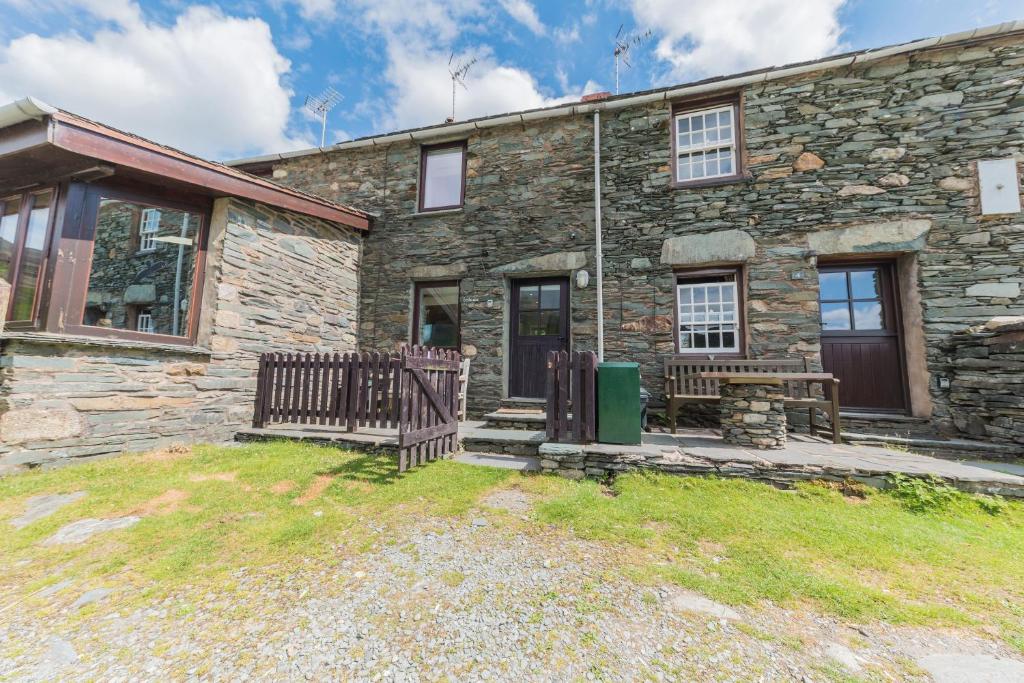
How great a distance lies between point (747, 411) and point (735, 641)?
3291 millimetres

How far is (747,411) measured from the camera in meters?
4.59

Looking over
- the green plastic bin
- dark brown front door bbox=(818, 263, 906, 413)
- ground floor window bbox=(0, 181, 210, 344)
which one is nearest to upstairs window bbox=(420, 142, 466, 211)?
ground floor window bbox=(0, 181, 210, 344)

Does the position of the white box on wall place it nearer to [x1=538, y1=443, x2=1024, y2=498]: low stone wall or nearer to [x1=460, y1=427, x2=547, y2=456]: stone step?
[x1=538, y1=443, x2=1024, y2=498]: low stone wall

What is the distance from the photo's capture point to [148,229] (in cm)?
585

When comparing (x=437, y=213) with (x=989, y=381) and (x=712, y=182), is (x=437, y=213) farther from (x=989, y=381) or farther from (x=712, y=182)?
(x=989, y=381)

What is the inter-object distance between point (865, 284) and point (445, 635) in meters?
8.03

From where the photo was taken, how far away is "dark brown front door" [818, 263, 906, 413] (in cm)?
605

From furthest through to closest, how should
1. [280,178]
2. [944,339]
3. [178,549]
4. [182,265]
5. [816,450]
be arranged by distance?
1. [280,178]
2. [182,265]
3. [944,339]
4. [816,450]
5. [178,549]

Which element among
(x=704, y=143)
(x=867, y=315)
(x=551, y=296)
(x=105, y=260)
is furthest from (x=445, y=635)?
(x=704, y=143)

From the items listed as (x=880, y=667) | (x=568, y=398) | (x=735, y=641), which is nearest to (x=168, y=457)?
(x=568, y=398)

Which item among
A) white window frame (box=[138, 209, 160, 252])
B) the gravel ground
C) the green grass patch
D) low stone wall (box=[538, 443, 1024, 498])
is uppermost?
white window frame (box=[138, 209, 160, 252])

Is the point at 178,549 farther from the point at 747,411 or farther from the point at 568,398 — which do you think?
the point at 747,411

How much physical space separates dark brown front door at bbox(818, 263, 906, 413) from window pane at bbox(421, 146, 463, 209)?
23.5ft

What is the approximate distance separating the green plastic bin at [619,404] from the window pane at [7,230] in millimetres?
7949
